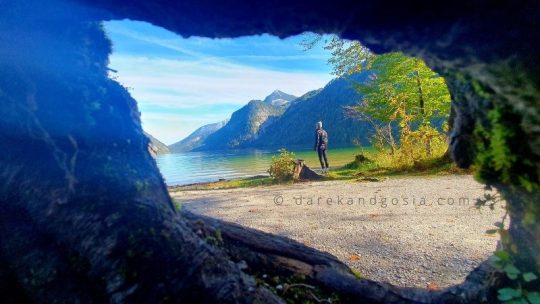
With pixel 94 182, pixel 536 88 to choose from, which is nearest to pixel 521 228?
pixel 536 88

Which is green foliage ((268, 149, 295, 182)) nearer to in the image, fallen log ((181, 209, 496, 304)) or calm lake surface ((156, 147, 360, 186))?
calm lake surface ((156, 147, 360, 186))

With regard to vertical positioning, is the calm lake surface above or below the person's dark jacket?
below

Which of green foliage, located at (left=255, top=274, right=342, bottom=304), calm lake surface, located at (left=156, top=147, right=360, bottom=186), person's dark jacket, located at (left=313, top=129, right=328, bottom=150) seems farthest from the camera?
calm lake surface, located at (left=156, top=147, right=360, bottom=186)

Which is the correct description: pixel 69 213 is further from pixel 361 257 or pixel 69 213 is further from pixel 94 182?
pixel 361 257

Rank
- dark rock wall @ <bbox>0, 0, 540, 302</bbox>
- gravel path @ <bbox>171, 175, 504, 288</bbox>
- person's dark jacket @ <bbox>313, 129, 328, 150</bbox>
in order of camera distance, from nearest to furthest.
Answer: dark rock wall @ <bbox>0, 0, 540, 302</bbox>
gravel path @ <bbox>171, 175, 504, 288</bbox>
person's dark jacket @ <bbox>313, 129, 328, 150</bbox>

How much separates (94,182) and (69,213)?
230 mm

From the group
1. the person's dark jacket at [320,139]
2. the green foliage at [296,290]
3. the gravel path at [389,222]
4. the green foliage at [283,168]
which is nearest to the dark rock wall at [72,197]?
the green foliage at [296,290]

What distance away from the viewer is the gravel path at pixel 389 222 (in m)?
4.92

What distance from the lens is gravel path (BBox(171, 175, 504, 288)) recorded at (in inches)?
194

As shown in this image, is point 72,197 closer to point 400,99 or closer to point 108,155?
point 108,155

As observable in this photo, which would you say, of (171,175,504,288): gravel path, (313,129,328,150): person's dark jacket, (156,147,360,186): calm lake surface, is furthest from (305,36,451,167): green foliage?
(156,147,360,186): calm lake surface

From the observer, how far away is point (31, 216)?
2.10 metres

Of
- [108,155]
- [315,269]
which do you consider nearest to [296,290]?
[315,269]

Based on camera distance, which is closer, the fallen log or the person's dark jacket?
the fallen log
